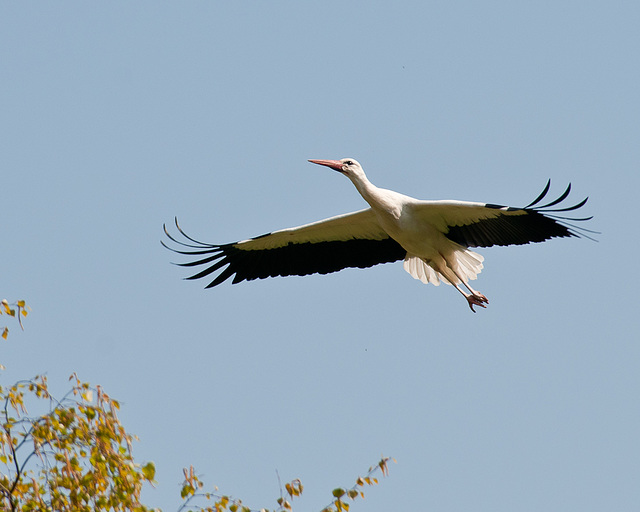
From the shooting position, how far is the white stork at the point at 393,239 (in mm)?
8562

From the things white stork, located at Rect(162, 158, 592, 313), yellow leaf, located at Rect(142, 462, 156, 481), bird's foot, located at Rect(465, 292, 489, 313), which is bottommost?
yellow leaf, located at Rect(142, 462, 156, 481)

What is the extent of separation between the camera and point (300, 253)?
388 inches

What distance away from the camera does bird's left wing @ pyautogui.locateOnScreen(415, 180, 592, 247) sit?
8.24m

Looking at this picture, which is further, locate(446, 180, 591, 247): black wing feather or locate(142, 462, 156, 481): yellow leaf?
locate(446, 180, 591, 247): black wing feather

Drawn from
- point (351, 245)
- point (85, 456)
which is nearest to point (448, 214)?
point (351, 245)

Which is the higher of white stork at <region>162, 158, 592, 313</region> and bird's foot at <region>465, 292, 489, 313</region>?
white stork at <region>162, 158, 592, 313</region>

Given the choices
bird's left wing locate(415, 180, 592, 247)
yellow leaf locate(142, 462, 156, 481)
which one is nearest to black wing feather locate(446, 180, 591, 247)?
bird's left wing locate(415, 180, 592, 247)

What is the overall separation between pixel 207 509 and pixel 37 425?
3.03 ft

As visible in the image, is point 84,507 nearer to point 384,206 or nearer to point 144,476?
point 144,476

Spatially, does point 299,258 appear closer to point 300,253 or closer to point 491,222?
point 300,253

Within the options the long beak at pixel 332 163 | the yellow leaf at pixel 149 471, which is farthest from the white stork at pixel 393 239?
the yellow leaf at pixel 149 471

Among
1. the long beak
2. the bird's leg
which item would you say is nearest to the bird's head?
the long beak

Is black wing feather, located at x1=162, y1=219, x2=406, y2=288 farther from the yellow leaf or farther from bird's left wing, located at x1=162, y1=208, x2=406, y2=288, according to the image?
the yellow leaf

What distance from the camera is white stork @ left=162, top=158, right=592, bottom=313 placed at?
8.56 metres
